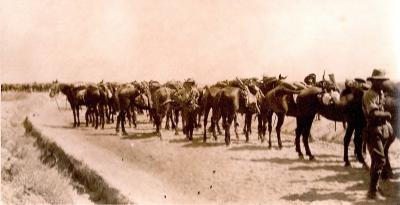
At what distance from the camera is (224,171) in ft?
39.5

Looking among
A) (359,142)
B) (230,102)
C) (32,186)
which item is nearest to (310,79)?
(230,102)

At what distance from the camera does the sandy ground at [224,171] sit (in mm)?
9930

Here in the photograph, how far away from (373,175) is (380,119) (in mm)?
1035

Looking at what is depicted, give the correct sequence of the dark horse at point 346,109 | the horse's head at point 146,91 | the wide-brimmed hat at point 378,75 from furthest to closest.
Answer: the horse's head at point 146,91
the dark horse at point 346,109
the wide-brimmed hat at point 378,75

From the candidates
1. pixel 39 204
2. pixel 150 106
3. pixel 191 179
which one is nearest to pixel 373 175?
pixel 191 179

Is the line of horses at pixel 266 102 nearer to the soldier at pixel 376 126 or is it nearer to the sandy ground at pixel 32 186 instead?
the soldier at pixel 376 126

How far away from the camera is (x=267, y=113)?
16.0 m

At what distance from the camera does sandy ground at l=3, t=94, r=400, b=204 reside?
9.93 meters

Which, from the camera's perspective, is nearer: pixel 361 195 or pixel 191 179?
pixel 361 195

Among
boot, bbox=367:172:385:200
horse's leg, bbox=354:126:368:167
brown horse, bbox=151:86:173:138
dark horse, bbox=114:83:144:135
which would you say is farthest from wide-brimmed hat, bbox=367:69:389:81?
dark horse, bbox=114:83:144:135

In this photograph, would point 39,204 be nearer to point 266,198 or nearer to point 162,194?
point 162,194

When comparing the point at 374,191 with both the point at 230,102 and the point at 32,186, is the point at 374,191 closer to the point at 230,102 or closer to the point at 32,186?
the point at 32,186

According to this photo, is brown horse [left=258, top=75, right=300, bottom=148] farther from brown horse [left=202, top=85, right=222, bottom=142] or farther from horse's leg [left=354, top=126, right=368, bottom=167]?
horse's leg [left=354, top=126, right=368, bottom=167]

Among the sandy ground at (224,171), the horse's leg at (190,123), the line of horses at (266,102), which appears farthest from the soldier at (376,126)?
the horse's leg at (190,123)
